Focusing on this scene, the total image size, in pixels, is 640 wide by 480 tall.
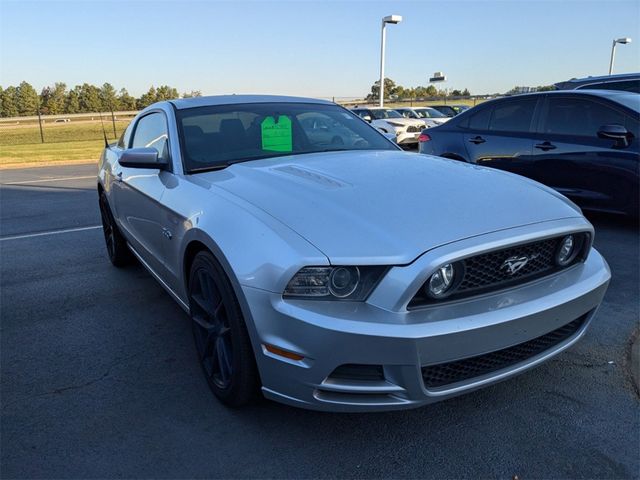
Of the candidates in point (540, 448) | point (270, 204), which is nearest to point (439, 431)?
point (540, 448)

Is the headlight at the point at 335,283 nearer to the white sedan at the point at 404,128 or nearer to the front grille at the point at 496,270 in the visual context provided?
→ the front grille at the point at 496,270

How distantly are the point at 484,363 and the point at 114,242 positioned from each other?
3769mm

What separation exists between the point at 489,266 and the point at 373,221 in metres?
0.52

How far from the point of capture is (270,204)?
2.36 metres

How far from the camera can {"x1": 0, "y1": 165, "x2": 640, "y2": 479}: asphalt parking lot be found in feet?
7.07

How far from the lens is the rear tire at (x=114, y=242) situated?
15.5 ft

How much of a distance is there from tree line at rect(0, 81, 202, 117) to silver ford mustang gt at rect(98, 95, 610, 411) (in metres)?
48.7

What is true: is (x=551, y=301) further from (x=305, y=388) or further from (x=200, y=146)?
(x=200, y=146)

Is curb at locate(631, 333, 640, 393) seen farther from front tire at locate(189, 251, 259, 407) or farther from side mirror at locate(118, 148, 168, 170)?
side mirror at locate(118, 148, 168, 170)

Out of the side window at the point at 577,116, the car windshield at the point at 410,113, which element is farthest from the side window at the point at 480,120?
the car windshield at the point at 410,113

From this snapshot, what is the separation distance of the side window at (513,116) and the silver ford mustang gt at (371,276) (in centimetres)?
353

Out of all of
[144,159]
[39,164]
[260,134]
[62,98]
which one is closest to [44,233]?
[144,159]

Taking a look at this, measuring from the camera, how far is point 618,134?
5.19 meters

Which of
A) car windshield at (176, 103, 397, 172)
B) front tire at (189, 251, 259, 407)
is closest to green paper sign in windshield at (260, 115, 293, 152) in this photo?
car windshield at (176, 103, 397, 172)
